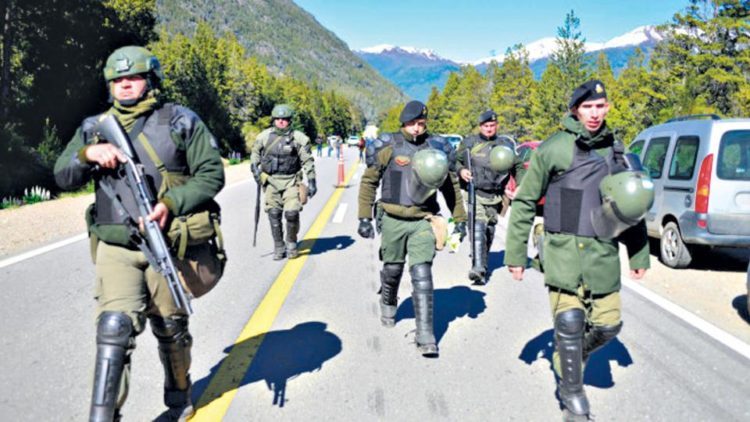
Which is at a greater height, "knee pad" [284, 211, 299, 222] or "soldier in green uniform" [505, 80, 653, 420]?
"soldier in green uniform" [505, 80, 653, 420]

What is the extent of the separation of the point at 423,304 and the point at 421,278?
0.21 metres

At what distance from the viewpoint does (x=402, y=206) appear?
4773 millimetres

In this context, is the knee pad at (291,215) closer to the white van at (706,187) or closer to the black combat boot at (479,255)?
the black combat boot at (479,255)

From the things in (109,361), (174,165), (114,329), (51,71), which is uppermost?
(51,71)

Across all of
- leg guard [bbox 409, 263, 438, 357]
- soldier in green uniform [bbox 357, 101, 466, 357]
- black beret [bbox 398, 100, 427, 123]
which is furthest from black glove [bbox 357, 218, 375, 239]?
black beret [bbox 398, 100, 427, 123]

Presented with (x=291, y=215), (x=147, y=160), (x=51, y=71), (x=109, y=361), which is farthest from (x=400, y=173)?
(x=51, y=71)

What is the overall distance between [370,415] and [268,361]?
3.65ft

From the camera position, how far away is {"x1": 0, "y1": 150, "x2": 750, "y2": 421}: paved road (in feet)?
11.5

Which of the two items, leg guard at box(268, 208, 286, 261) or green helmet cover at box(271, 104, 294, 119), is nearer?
green helmet cover at box(271, 104, 294, 119)

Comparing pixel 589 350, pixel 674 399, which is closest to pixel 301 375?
pixel 589 350

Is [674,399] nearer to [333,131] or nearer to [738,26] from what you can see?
[738,26]

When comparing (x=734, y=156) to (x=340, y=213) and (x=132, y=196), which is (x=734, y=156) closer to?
(x=132, y=196)

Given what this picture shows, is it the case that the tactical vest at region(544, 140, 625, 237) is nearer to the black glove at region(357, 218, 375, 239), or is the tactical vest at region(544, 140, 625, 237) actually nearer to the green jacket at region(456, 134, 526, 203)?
the black glove at region(357, 218, 375, 239)

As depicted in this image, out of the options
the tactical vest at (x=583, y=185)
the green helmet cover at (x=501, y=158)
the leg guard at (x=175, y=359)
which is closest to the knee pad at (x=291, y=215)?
the green helmet cover at (x=501, y=158)
